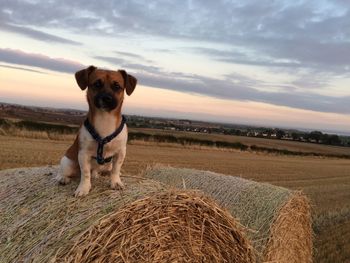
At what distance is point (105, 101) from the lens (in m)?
4.43

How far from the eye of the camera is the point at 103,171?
5.18 metres

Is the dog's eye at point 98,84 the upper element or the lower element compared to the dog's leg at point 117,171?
upper

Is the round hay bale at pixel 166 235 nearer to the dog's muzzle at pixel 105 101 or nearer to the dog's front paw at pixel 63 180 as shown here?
the dog's muzzle at pixel 105 101

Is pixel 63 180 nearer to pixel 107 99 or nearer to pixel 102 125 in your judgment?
pixel 102 125

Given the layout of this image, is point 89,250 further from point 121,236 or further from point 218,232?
point 218,232

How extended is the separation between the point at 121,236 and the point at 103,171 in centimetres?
107

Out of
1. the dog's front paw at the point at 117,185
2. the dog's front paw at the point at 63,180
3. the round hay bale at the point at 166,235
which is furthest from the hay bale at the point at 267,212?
the dog's front paw at the point at 63,180

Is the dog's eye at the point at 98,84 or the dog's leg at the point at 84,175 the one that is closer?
the dog's eye at the point at 98,84

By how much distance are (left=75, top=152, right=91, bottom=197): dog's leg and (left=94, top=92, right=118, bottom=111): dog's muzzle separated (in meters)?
0.50

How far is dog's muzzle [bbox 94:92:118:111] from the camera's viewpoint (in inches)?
174

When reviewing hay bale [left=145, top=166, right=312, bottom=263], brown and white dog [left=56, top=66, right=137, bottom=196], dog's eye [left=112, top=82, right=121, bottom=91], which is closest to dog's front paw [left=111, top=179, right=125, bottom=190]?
brown and white dog [left=56, top=66, right=137, bottom=196]

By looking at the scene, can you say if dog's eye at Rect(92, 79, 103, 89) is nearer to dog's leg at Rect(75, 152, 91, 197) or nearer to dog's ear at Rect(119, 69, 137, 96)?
dog's ear at Rect(119, 69, 137, 96)

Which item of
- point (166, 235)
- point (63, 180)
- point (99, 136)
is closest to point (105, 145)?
point (99, 136)

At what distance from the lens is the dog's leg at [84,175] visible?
465 centimetres
